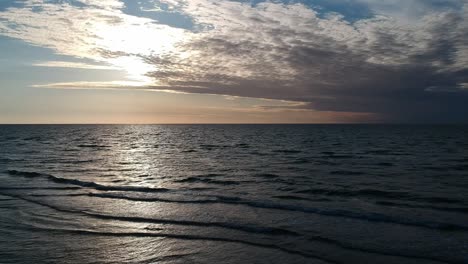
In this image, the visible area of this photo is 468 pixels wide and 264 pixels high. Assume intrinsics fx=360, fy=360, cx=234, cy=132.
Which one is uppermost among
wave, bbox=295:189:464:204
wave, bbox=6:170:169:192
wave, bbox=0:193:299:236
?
wave, bbox=295:189:464:204

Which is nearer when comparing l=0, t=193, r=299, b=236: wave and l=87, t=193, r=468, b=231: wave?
l=0, t=193, r=299, b=236: wave

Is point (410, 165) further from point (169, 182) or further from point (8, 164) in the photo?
point (8, 164)

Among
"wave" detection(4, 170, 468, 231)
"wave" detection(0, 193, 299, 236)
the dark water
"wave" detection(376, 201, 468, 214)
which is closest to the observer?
the dark water

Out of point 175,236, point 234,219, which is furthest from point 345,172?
point 175,236

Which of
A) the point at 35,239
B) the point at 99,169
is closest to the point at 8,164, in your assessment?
the point at 99,169

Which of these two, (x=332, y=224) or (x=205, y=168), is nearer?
(x=332, y=224)

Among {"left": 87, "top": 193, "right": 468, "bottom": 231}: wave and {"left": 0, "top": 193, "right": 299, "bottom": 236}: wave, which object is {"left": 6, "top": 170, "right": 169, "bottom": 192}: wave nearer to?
{"left": 87, "top": 193, "right": 468, "bottom": 231}: wave

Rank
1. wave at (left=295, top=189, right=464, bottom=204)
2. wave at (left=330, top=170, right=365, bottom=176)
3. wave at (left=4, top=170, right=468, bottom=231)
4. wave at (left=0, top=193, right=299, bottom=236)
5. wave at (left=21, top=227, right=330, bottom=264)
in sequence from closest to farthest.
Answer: wave at (left=21, top=227, right=330, bottom=264) → wave at (left=0, top=193, right=299, bottom=236) → wave at (left=4, top=170, right=468, bottom=231) → wave at (left=295, top=189, right=464, bottom=204) → wave at (left=330, top=170, right=365, bottom=176)

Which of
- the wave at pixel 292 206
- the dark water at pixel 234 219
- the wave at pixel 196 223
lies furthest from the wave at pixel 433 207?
the wave at pixel 196 223

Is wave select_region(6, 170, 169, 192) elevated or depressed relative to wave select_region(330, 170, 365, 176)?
depressed

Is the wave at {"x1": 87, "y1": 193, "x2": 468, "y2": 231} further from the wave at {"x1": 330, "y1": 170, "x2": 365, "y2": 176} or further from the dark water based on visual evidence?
the wave at {"x1": 330, "y1": 170, "x2": 365, "y2": 176}

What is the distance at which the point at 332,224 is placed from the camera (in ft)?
42.1

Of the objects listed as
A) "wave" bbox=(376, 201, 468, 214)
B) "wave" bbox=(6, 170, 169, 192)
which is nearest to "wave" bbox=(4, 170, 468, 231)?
"wave" bbox=(6, 170, 169, 192)

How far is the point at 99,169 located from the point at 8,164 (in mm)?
9573
